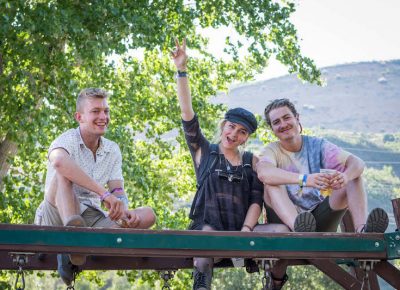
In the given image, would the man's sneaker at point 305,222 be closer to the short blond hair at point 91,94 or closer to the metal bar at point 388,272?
the metal bar at point 388,272

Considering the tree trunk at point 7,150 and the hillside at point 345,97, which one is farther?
the hillside at point 345,97

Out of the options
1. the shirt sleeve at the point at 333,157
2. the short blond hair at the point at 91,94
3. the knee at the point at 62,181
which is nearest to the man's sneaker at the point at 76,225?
the knee at the point at 62,181

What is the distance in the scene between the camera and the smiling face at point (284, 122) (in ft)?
19.4

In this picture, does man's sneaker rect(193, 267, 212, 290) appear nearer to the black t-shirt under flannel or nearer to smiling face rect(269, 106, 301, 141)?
the black t-shirt under flannel

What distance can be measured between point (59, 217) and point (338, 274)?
74.9 inches

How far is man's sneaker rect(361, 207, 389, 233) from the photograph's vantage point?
16.4 ft

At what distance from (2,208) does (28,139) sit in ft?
3.17

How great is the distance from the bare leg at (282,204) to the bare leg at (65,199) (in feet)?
4.16

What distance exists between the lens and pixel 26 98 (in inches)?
441

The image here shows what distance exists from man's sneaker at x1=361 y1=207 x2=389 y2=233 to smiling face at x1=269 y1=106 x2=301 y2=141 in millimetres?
1096

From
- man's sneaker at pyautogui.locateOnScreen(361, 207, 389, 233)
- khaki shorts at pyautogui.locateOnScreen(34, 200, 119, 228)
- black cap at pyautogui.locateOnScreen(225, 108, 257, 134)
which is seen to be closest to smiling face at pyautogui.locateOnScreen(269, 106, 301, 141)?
black cap at pyautogui.locateOnScreen(225, 108, 257, 134)

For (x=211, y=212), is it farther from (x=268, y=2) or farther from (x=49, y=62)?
(x=268, y=2)

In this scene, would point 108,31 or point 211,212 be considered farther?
point 108,31

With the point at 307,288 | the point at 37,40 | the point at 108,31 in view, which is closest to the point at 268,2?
the point at 108,31
